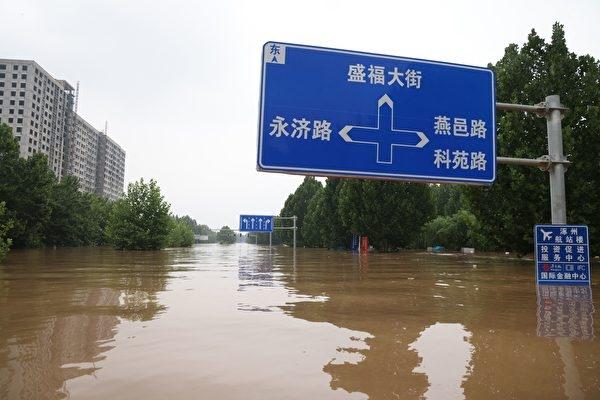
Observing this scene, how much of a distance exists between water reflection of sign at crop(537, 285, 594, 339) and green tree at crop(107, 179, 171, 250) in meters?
38.3

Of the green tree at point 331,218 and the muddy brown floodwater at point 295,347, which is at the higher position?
the green tree at point 331,218

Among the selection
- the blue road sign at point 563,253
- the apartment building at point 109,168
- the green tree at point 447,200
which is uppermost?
the apartment building at point 109,168

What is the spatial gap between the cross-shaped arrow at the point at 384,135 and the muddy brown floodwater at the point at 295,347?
9.11 ft

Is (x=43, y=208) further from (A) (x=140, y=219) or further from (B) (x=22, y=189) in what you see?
(A) (x=140, y=219)

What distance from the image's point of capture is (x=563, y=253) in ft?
28.7

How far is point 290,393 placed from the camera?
10.6 ft

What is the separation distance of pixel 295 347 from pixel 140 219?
4066cm

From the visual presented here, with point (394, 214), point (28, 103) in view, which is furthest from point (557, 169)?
point (28, 103)

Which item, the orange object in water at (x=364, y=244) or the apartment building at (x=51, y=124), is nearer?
the orange object in water at (x=364, y=244)

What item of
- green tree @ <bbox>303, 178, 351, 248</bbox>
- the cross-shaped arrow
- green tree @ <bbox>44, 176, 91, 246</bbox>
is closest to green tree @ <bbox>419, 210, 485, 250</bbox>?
green tree @ <bbox>303, 178, 351, 248</bbox>

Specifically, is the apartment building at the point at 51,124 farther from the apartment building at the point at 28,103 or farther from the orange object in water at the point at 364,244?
the orange object in water at the point at 364,244

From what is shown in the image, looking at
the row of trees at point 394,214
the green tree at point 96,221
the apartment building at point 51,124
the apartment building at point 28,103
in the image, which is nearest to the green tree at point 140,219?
the row of trees at point 394,214

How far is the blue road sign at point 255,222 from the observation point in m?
48.3

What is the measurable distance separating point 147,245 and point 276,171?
124ft
